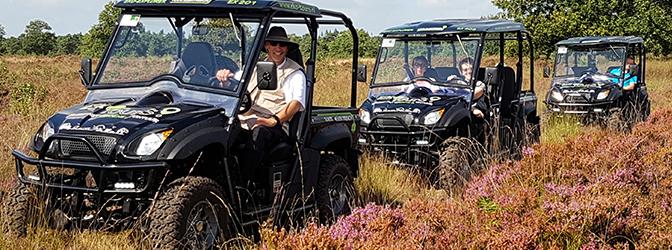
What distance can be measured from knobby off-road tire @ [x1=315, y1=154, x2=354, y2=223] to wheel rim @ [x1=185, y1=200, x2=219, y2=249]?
142cm

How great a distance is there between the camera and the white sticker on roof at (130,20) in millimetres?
6066

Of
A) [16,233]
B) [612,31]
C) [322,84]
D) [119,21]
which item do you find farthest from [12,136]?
[612,31]

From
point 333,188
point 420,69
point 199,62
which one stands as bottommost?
point 333,188

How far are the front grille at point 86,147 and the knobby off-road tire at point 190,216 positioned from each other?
452mm

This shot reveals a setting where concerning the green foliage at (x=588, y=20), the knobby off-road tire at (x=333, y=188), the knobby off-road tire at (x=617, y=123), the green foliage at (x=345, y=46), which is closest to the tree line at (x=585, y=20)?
the green foliage at (x=588, y=20)

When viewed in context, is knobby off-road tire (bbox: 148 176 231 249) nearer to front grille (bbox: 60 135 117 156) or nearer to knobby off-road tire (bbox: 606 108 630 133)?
front grille (bbox: 60 135 117 156)

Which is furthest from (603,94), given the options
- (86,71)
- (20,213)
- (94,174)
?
(20,213)

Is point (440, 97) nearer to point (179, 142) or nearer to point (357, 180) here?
point (357, 180)

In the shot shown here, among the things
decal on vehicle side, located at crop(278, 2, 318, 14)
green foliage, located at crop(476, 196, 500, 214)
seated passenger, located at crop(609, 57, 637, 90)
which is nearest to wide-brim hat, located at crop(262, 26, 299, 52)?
decal on vehicle side, located at crop(278, 2, 318, 14)

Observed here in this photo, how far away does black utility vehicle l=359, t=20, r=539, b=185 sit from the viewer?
29.8 feet

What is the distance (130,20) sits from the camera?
239 inches

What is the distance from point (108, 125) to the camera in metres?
4.91

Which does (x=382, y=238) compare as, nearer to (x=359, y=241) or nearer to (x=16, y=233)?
(x=359, y=241)

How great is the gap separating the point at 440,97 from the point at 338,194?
10.1 ft
